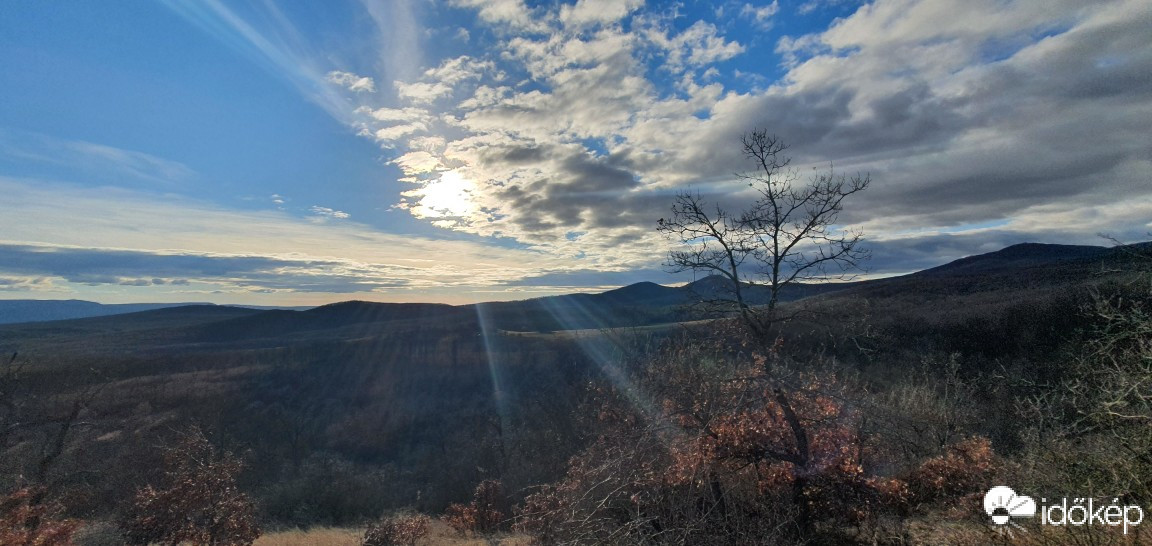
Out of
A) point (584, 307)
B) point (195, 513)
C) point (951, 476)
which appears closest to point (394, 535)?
point (195, 513)

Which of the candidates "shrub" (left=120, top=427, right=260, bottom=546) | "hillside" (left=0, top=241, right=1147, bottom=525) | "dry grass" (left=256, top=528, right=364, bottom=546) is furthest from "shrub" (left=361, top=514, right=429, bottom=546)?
"hillside" (left=0, top=241, right=1147, bottom=525)

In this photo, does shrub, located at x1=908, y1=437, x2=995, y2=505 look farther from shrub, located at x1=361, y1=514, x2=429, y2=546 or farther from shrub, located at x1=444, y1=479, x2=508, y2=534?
shrub, located at x1=361, y1=514, x2=429, y2=546

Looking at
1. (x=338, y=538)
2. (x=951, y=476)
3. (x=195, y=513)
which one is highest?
(x=951, y=476)

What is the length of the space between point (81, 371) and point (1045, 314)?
194ft

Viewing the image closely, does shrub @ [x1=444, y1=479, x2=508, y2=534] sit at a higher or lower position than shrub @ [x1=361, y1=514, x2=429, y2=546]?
lower

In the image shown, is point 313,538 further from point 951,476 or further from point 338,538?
point 951,476

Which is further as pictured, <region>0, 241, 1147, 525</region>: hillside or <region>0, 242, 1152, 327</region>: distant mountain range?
<region>0, 242, 1152, 327</region>: distant mountain range

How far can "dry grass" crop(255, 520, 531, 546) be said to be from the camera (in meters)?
13.1

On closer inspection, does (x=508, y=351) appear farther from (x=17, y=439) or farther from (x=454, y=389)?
(x=17, y=439)

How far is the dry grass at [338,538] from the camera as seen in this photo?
43.0 feet

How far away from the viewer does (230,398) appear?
33469 mm

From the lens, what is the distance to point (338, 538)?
14875 mm

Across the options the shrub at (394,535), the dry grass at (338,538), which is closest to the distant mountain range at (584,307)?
the dry grass at (338,538)

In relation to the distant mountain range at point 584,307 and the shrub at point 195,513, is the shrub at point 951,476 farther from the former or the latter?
the distant mountain range at point 584,307
